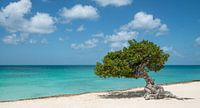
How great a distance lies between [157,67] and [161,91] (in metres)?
1.89

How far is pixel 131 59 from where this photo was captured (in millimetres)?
18516

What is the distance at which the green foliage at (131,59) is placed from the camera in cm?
1827

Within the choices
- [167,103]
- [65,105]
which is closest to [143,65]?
[167,103]

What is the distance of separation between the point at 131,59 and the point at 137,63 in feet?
1.87

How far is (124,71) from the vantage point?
18.0 metres

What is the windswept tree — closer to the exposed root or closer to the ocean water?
the exposed root

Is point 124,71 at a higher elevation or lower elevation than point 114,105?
higher

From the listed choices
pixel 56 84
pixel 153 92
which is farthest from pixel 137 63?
pixel 56 84

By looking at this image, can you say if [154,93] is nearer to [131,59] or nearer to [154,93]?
[154,93]

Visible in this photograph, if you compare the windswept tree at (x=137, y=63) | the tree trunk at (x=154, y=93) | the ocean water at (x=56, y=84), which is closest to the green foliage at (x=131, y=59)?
the windswept tree at (x=137, y=63)

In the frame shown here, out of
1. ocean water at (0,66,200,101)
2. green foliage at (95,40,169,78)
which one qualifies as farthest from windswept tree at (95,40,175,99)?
ocean water at (0,66,200,101)

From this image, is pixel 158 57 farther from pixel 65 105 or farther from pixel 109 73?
pixel 65 105

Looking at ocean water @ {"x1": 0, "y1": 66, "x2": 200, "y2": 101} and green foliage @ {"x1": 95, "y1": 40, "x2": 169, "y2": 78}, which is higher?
green foliage @ {"x1": 95, "y1": 40, "x2": 169, "y2": 78}

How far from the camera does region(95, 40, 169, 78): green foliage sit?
59.9 ft
